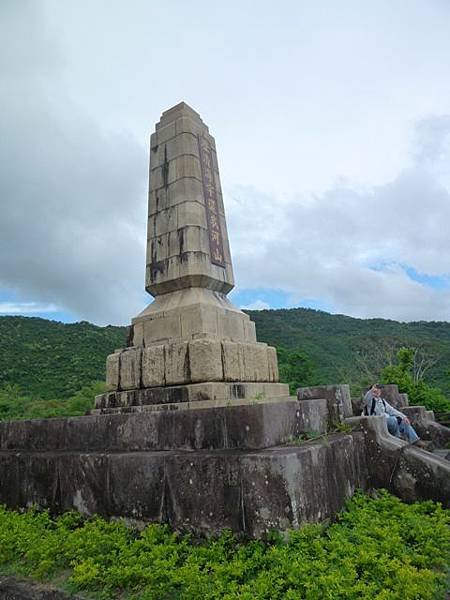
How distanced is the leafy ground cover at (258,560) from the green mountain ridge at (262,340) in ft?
56.5

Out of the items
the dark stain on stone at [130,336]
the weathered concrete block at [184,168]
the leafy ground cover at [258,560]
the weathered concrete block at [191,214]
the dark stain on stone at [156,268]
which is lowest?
the leafy ground cover at [258,560]

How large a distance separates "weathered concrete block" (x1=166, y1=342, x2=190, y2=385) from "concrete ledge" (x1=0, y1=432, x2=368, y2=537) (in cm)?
120

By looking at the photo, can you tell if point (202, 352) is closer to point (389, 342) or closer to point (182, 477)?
point (182, 477)

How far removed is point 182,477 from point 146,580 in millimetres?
755

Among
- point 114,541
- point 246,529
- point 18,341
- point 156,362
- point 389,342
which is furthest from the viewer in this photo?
point 389,342

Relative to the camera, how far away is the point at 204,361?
179 inches

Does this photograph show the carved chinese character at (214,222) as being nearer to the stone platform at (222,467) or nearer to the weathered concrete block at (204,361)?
the weathered concrete block at (204,361)

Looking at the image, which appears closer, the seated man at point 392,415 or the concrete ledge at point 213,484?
the concrete ledge at point 213,484

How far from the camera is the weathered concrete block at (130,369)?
5.09 m

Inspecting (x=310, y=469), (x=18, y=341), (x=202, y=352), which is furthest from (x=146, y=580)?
(x=18, y=341)

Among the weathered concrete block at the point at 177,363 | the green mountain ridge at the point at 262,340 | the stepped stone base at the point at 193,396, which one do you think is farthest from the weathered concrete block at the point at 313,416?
the green mountain ridge at the point at 262,340

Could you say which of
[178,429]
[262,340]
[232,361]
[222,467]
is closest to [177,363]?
[232,361]

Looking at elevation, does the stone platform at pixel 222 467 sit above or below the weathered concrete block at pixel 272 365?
below

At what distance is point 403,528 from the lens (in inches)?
113
